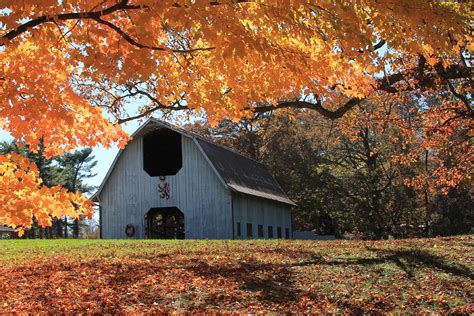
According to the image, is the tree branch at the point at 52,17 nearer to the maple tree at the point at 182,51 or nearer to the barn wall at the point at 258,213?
the maple tree at the point at 182,51

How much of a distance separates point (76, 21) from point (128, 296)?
12.2ft

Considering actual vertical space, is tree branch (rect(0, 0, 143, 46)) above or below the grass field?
above

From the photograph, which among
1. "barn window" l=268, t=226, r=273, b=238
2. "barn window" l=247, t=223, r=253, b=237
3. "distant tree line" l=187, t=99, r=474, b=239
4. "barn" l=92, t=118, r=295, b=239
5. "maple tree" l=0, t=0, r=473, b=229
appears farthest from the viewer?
"distant tree line" l=187, t=99, r=474, b=239

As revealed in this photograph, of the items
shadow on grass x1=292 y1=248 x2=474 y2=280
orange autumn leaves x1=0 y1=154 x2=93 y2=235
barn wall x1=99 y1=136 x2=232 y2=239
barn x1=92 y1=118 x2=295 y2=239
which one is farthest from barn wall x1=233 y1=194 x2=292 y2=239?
orange autumn leaves x1=0 y1=154 x2=93 y2=235

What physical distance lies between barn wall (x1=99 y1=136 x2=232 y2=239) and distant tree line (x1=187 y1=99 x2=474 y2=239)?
9543 millimetres

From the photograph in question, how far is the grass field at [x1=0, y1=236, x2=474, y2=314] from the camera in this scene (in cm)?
707

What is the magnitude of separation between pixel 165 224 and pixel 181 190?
5758 mm

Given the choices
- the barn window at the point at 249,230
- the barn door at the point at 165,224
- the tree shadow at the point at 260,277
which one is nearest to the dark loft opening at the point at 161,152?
the barn door at the point at 165,224

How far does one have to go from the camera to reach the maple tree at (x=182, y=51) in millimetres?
5125

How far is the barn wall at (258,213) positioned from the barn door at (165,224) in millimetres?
3542

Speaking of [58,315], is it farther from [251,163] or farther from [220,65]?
[251,163]

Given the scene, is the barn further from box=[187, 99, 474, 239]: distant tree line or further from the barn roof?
box=[187, 99, 474, 239]: distant tree line

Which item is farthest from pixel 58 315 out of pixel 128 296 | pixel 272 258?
pixel 272 258

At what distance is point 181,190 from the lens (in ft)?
86.4
